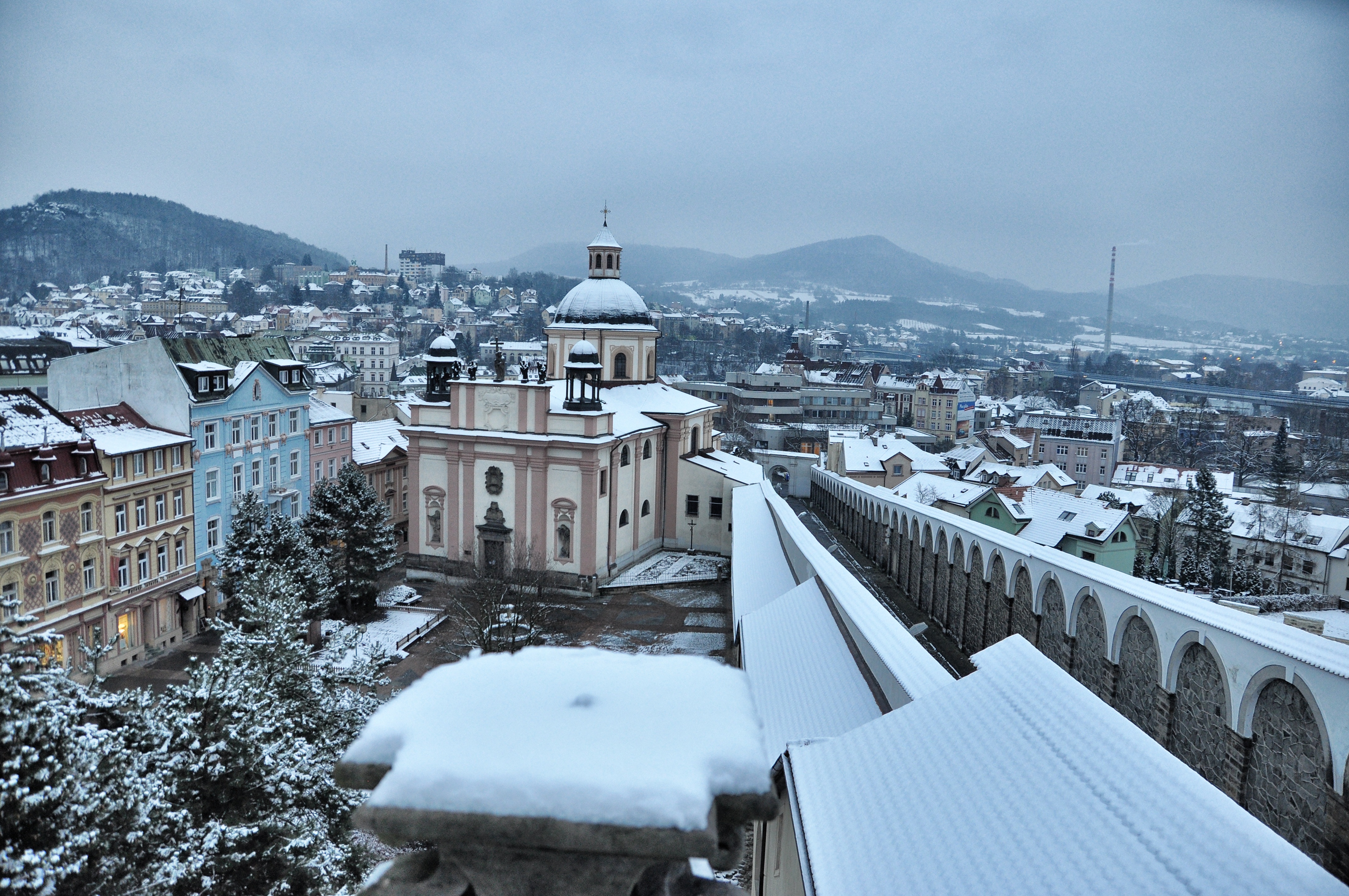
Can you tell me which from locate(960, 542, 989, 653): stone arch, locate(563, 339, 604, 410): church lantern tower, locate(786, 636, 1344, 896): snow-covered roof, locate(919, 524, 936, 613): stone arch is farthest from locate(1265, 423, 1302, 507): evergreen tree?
locate(786, 636, 1344, 896): snow-covered roof

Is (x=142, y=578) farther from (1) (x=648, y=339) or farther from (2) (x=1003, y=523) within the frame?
(2) (x=1003, y=523)

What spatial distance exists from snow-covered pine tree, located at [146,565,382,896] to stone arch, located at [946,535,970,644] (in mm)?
15379

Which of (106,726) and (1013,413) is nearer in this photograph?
(106,726)

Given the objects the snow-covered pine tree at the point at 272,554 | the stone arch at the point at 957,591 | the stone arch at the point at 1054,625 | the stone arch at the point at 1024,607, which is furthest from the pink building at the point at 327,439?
the stone arch at the point at 1054,625

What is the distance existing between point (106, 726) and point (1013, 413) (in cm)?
11429

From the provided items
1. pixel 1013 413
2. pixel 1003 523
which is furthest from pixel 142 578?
pixel 1013 413

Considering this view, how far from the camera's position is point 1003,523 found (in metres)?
32.4

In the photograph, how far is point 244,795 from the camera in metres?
11.2

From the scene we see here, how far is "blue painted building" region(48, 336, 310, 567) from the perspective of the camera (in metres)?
27.0

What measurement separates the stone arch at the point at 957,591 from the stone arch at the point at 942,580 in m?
0.19

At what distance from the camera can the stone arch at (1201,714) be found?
11625mm

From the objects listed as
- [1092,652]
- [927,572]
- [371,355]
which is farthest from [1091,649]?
[371,355]

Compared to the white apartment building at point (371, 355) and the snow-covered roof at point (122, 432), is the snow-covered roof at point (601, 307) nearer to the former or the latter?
the snow-covered roof at point (122, 432)

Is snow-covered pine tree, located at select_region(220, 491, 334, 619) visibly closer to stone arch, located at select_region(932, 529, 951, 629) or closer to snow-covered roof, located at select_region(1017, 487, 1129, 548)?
stone arch, located at select_region(932, 529, 951, 629)
